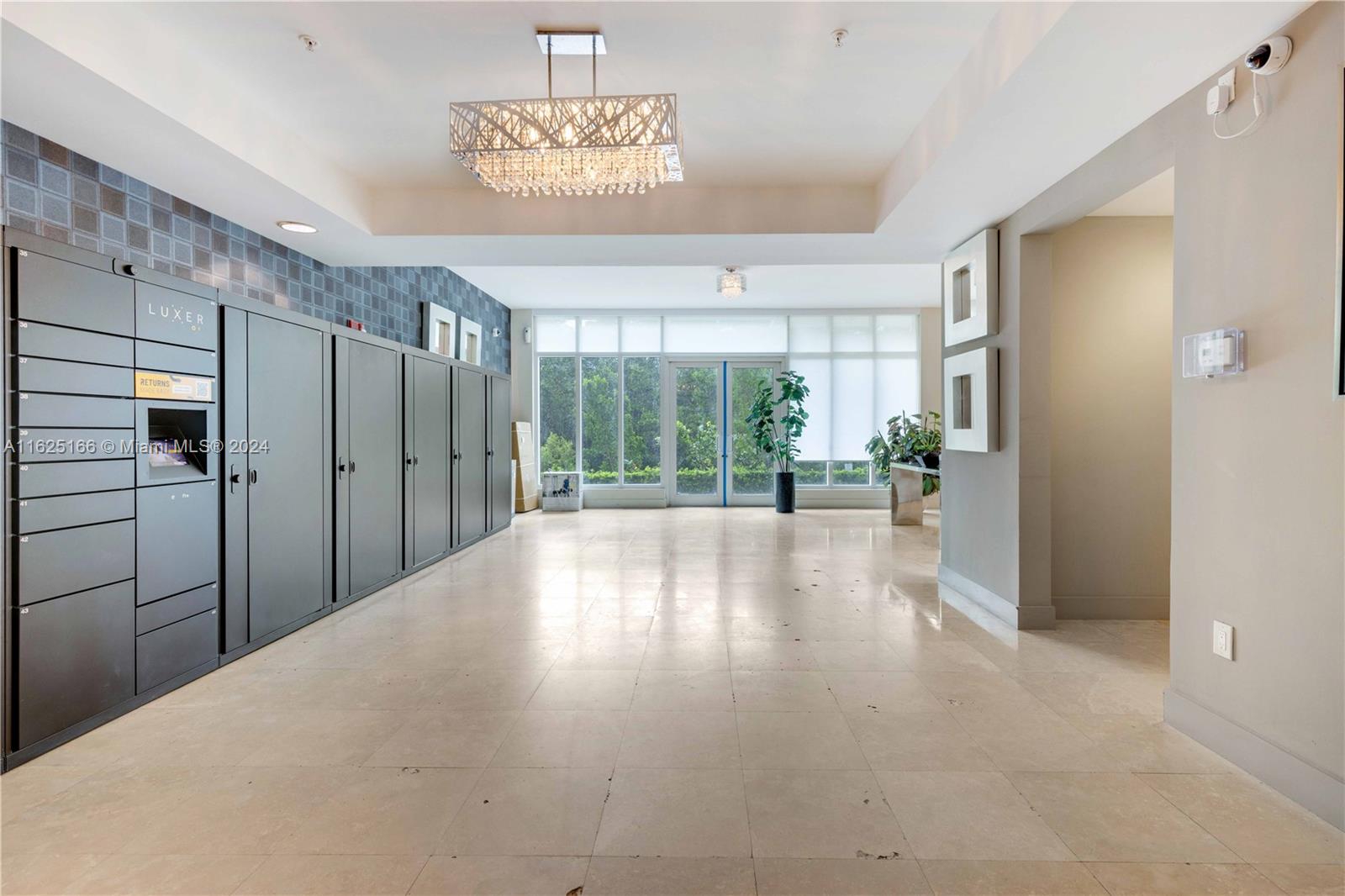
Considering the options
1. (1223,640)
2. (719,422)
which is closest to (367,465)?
(1223,640)

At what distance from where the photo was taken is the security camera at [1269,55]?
7.09 ft

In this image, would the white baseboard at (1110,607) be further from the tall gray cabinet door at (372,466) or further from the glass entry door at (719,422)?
the glass entry door at (719,422)

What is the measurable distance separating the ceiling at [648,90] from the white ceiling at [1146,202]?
22.5 inches

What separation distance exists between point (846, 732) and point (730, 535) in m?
5.14

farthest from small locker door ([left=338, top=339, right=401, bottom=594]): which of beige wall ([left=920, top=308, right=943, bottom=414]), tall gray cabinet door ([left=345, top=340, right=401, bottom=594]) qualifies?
beige wall ([left=920, top=308, right=943, bottom=414])

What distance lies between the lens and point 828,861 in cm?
186

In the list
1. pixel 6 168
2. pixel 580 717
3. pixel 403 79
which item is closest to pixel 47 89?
pixel 6 168

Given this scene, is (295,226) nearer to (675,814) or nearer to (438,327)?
(438,327)

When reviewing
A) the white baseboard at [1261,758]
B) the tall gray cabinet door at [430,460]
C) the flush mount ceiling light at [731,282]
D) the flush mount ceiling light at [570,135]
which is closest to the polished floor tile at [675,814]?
the white baseboard at [1261,758]

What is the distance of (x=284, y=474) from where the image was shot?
3.97m

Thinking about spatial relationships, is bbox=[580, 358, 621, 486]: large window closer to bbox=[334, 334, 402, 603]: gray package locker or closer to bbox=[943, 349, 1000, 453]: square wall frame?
bbox=[334, 334, 402, 603]: gray package locker

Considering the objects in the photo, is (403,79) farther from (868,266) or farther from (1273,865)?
(868,266)

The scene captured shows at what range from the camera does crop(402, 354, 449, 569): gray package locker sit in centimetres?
556

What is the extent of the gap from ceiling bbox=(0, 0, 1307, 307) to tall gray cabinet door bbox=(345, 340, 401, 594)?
90 centimetres
